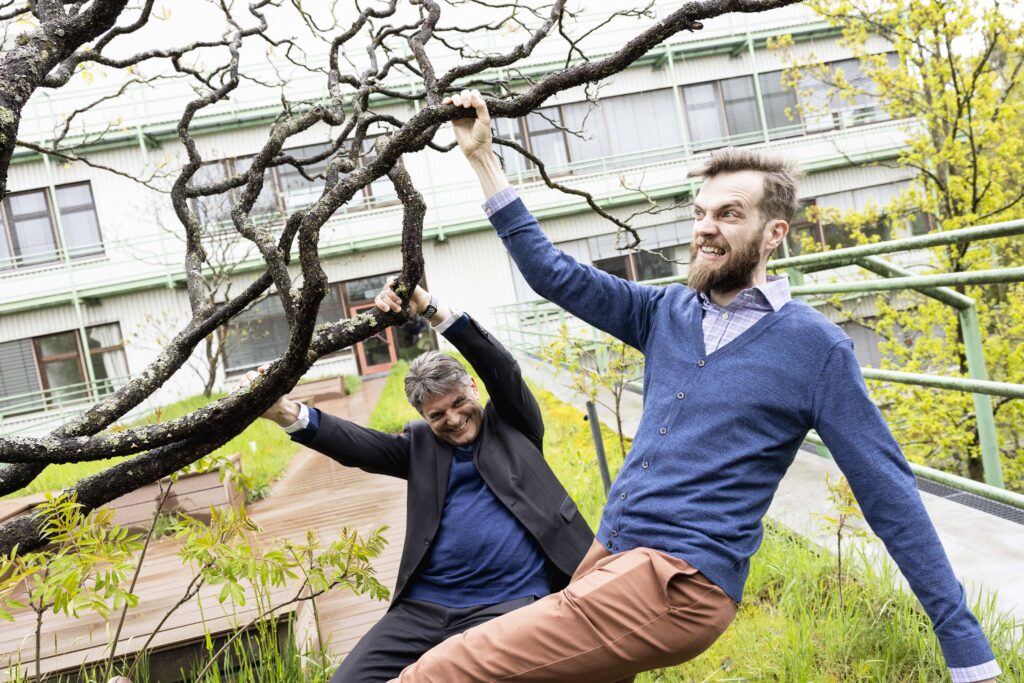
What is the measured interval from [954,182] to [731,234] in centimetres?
878

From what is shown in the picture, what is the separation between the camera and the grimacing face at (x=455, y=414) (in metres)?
2.69

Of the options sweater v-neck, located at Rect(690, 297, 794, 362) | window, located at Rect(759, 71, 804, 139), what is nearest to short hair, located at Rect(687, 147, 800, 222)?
sweater v-neck, located at Rect(690, 297, 794, 362)

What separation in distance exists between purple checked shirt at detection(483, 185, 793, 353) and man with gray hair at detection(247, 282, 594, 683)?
3.19 ft

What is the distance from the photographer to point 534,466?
8.87ft

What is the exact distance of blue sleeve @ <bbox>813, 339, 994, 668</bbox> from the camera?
1543 mm

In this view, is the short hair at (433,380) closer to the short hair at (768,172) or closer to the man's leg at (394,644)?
the man's leg at (394,644)

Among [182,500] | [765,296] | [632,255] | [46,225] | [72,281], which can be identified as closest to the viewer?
[765,296]

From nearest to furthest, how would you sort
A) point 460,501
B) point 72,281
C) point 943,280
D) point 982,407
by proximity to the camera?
1. point 460,501
2. point 943,280
3. point 982,407
4. point 72,281

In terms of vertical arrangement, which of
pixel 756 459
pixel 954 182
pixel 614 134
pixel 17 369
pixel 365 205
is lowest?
pixel 756 459

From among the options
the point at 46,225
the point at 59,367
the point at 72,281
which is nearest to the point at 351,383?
the point at 72,281

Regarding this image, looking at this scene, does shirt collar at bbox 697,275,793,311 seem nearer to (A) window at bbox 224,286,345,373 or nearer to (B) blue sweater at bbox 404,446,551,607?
(B) blue sweater at bbox 404,446,551,607

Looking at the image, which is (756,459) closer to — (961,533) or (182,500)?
(961,533)

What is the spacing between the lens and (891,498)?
5.19ft

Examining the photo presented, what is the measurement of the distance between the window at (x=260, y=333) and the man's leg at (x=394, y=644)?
15.7 meters
